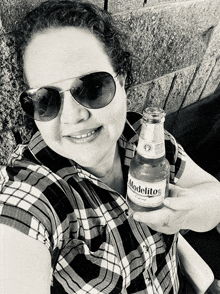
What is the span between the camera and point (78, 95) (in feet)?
3.62

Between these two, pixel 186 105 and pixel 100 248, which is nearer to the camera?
pixel 100 248

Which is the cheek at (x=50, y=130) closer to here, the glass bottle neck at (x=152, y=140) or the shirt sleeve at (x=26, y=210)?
the shirt sleeve at (x=26, y=210)

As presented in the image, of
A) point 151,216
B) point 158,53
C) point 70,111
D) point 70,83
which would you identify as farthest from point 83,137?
point 158,53

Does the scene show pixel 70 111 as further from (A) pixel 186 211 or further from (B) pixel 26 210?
(A) pixel 186 211

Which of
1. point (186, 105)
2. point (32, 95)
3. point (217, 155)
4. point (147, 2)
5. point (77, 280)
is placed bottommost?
point (217, 155)

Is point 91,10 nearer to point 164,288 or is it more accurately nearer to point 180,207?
point 180,207

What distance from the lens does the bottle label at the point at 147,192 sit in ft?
3.79

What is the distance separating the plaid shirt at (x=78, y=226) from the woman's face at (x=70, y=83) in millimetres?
100

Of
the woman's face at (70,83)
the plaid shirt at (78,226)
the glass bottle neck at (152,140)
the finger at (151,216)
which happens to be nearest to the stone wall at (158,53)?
Result: the woman's face at (70,83)

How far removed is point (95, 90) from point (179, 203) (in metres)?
0.61

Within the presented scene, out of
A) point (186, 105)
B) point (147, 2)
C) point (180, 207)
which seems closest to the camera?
point (180, 207)

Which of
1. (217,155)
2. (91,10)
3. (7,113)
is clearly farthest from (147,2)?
(217,155)

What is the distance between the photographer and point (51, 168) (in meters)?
1.15

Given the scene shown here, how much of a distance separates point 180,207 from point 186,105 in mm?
2078
